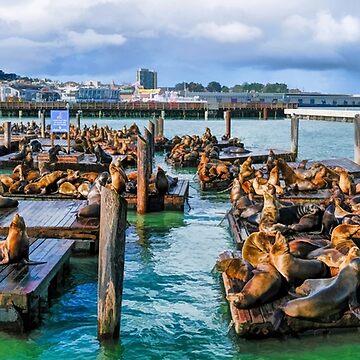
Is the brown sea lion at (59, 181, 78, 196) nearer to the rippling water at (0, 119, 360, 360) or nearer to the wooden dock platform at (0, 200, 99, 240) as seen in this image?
the wooden dock platform at (0, 200, 99, 240)

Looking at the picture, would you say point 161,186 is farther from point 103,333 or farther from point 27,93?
point 27,93

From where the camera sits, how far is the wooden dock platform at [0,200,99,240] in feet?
30.9

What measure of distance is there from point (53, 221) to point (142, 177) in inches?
115

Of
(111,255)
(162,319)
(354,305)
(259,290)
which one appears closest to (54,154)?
(162,319)

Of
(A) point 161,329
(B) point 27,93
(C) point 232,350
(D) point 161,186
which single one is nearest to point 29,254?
(A) point 161,329

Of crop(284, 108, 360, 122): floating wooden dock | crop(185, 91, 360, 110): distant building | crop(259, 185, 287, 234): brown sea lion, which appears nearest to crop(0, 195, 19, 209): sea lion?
crop(259, 185, 287, 234): brown sea lion

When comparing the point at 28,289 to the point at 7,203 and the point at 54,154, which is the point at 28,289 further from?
the point at 54,154

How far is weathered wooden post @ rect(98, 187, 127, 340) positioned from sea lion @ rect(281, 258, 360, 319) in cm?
155

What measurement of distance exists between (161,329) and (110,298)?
1012mm

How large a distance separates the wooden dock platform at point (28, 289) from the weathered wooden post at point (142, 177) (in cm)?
450

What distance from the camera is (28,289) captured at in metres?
6.40

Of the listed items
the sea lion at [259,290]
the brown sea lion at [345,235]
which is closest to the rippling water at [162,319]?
the sea lion at [259,290]

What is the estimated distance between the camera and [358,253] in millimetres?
6477

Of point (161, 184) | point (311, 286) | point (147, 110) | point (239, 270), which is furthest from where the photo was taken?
point (147, 110)
